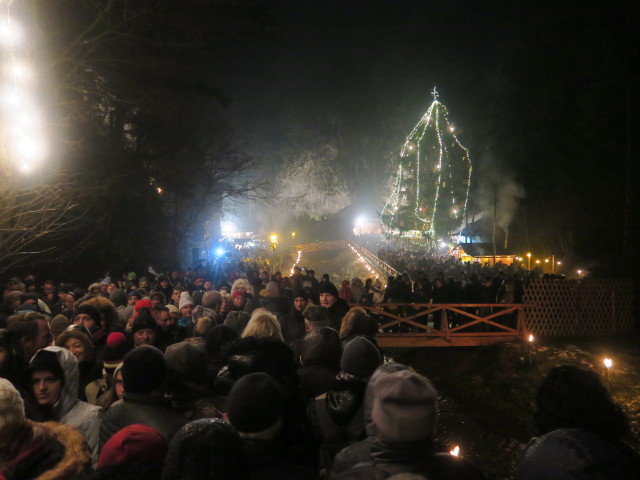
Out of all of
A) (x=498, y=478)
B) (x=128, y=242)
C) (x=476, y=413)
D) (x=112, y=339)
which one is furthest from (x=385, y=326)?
(x=128, y=242)

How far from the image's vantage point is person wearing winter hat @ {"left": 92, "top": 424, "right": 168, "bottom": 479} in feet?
5.76

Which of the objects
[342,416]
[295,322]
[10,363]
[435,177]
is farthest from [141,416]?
[435,177]

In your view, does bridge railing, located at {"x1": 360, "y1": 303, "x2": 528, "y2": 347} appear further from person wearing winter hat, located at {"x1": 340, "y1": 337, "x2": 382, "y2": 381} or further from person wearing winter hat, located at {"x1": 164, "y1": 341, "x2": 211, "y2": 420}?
person wearing winter hat, located at {"x1": 164, "y1": 341, "x2": 211, "y2": 420}

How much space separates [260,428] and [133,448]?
1.76 feet

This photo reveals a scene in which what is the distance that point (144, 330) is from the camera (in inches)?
173

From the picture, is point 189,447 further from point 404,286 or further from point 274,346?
point 404,286

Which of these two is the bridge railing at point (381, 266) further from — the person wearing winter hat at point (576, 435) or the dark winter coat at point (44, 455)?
the dark winter coat at point (44, 455)

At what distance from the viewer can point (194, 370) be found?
2898 mm

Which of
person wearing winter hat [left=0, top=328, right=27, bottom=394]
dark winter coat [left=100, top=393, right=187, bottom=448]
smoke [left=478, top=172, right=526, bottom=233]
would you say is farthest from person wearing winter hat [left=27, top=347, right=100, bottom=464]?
smoke [left=478, top=172, right=526, bottom=233]

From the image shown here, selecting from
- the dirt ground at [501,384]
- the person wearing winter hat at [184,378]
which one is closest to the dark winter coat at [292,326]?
the dirt ground at [501,384]

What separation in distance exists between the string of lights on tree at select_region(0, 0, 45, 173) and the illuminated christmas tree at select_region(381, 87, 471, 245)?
32.1m

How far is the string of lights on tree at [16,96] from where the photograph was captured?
8.11m

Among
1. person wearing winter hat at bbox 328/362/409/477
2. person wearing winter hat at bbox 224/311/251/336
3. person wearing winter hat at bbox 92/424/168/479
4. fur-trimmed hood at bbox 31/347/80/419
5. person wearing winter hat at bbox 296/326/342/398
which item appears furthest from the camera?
person wearing winter hat at bbox 224/311/251/336

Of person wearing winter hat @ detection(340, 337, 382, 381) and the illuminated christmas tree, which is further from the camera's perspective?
the illuminated christmas tree
